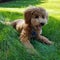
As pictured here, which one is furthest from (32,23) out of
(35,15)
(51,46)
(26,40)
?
(51,46)

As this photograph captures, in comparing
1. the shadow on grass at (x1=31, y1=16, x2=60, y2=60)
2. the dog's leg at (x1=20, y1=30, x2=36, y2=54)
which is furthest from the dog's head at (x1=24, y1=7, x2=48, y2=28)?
the shadow on grass at (x1=31, y1=16, x2=60, y2=60)

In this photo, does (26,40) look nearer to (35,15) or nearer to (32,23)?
(32,23)

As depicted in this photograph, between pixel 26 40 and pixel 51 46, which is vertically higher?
pixel 26 40

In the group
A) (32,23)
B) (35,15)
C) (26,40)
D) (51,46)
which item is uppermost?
(35,15)

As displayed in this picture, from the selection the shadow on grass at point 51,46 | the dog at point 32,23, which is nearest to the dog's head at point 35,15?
the dog at point 32,23

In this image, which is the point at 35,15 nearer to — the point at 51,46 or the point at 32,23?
the point at 32,23

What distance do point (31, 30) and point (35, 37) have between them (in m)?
0.27

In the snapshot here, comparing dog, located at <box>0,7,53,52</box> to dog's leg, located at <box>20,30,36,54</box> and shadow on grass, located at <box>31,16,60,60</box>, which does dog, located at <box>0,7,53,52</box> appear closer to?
dog's leg, located at <box>20,30,36,54</box>

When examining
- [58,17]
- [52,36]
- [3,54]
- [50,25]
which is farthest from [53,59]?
[58,17]

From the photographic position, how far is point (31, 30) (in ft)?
17.2

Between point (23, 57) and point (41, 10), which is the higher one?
point (41, 10)

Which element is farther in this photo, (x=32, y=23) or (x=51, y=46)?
(x=51, y=46)

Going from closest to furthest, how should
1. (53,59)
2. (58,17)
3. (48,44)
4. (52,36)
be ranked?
1. (53,59)
2. (48,44)
3. (52,36)
4. (58,17)

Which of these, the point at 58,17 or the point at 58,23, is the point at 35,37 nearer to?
the point at 58,23
